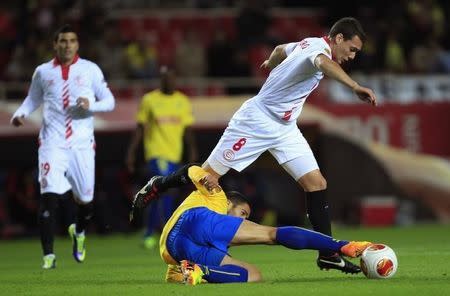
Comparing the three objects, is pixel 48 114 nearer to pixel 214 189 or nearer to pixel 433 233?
pixel 214 189

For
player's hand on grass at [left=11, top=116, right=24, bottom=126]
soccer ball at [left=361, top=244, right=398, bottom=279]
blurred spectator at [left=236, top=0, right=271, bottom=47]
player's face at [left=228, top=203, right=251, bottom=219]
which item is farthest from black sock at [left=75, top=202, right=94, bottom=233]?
blurred spectator at [left=236, top=0, right=271, bottom=47]

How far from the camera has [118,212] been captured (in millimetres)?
21938

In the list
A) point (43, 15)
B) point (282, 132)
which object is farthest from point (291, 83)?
point (43, 15)

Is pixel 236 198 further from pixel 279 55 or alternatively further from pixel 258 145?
pixel 279 55

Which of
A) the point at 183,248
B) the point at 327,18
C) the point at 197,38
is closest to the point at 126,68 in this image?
the point at 197,38

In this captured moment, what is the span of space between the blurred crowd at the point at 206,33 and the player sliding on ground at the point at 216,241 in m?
11.7

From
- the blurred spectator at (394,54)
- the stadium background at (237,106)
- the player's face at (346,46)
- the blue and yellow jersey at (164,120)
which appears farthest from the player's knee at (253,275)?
the blurred spectator at (394,54)

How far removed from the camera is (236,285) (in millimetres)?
9680

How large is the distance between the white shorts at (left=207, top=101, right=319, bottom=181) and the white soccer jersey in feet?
0.34

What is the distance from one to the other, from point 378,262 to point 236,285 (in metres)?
1.12

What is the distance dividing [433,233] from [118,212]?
18.9ft

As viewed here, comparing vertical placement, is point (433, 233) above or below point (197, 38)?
below

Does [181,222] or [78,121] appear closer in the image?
[181,222]

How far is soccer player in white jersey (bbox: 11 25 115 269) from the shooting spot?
13.1 meters
